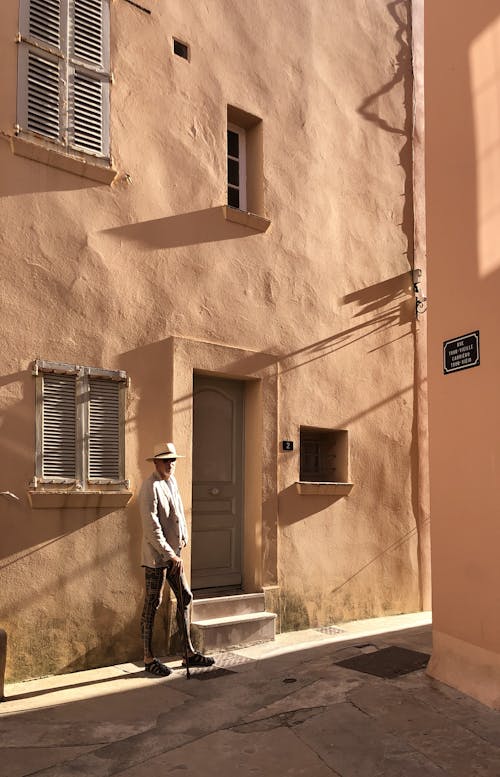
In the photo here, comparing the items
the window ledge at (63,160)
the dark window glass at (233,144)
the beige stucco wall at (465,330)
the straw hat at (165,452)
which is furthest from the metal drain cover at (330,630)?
the dark window glass at (233,144)

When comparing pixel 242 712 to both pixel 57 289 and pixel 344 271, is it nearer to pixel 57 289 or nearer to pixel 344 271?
pixel 57 289

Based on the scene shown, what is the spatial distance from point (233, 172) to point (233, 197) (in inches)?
11.4

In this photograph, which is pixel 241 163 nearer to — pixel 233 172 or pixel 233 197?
pixel 233 172

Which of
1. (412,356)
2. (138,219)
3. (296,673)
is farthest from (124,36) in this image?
(296,673)

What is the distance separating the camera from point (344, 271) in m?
8.86

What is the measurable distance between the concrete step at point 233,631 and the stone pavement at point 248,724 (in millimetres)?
372

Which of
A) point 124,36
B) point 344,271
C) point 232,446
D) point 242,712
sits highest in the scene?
point 124,36

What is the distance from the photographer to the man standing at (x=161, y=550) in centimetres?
635

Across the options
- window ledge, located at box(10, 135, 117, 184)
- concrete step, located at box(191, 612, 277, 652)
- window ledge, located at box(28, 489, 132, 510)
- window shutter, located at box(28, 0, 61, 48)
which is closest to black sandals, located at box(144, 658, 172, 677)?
concrete step, located at box(191, 612, 277, 652)

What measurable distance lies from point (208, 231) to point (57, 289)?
176 cm

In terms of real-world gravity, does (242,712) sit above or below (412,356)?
below

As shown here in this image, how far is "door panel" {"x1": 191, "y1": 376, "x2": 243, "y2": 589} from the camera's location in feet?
24.8

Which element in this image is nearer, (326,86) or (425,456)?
(326,86)

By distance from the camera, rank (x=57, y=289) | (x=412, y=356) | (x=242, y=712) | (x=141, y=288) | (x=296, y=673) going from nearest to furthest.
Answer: (x=242, y=712), (x=296, y=673), (x=57, y=289), (x=141, y=288), (x=412, y=356)
